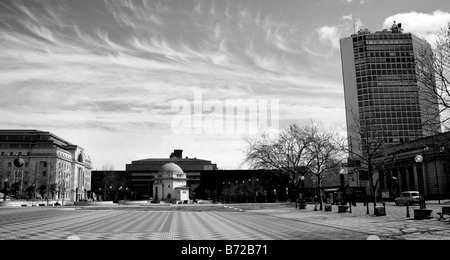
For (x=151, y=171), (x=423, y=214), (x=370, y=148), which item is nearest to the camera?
(x=423, y=214)

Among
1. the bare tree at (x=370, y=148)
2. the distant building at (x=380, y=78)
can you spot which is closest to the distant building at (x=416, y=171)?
the bare tree at (x=370, y=148)

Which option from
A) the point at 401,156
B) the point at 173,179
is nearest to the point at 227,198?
the point at 173,179

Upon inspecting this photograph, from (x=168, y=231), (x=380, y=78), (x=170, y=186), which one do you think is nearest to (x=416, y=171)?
→ (x=380, y=78)

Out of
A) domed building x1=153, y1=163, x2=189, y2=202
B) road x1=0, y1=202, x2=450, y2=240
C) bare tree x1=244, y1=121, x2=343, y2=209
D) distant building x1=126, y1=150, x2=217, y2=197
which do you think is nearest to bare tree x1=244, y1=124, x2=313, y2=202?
bare tree x1=244, y1=121, x2=343, y2=209

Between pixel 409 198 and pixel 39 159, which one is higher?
pixel 39 159

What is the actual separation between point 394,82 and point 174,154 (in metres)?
116

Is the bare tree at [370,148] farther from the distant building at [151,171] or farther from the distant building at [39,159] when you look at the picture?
the distant building at [151,171]

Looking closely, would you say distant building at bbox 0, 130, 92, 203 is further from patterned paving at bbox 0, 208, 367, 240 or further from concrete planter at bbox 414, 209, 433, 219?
concrete planter at bbox 414, 209, 433, 219

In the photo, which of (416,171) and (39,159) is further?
(39,159)

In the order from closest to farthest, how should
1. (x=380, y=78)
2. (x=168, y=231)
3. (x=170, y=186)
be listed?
1. (x=168, y=231)
2. (x=170, y=186)
3. (x=380, y=78)

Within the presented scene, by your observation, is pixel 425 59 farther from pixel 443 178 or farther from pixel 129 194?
pixel 129 194

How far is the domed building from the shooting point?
114 metres

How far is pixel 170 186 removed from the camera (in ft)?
381

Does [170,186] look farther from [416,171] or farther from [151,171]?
[416,171]
